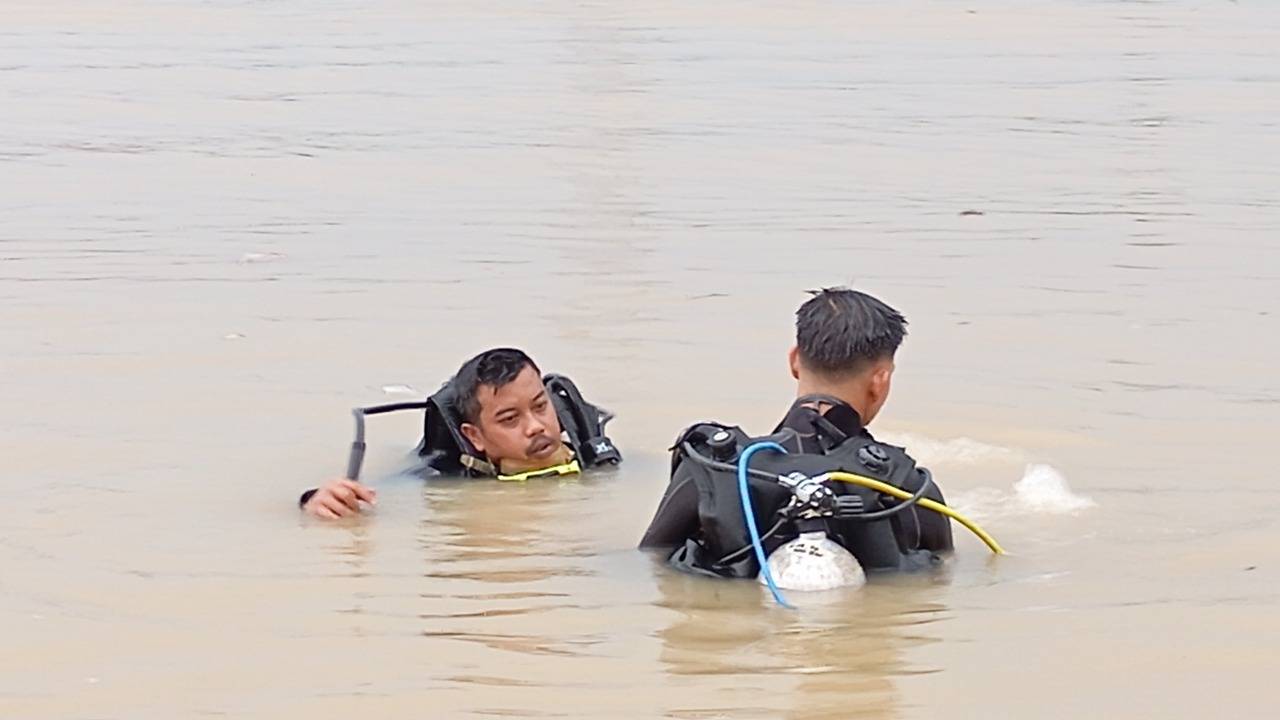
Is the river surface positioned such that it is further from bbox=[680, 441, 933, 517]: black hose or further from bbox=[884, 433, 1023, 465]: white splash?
bbox=[680, 441, 933, 517]: black hose

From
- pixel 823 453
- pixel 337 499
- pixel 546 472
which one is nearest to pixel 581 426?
pixel 546 472

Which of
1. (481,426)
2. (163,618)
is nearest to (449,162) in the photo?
(481,426)

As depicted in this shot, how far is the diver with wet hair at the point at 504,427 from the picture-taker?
23.8ft

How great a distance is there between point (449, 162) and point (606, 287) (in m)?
3.58

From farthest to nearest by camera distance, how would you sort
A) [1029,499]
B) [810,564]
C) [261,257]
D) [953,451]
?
[261,257]
[953,451]
[1029,499]
[810,564]

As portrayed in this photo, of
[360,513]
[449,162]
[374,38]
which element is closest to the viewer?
[360,513]

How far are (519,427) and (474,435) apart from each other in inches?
8.1

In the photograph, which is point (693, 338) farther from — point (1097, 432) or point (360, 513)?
point (360, 513)

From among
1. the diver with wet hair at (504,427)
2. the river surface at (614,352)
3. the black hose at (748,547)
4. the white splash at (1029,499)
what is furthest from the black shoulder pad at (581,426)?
the black hose at (748,547)

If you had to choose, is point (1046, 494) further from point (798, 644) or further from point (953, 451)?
point (798, 644)

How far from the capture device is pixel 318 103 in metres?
16.0

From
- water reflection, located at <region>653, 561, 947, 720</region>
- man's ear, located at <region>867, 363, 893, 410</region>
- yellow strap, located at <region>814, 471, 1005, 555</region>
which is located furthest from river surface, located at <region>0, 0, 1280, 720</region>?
man's ear, located at <region>867, 363, 893, 410</region>

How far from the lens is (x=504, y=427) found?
24.2ft

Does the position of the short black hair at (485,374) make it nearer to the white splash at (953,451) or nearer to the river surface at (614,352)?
the river surface at (614,352)
